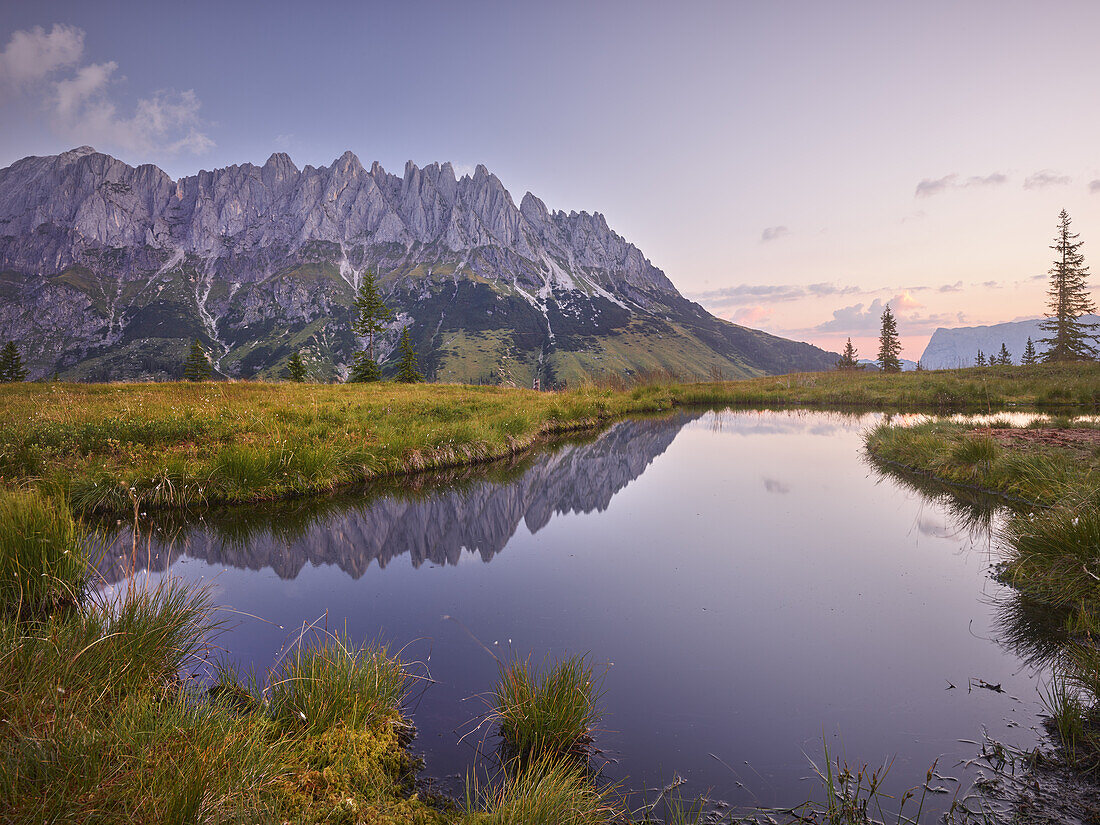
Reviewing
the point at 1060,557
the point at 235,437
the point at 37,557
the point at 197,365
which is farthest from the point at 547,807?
the point at 197,365

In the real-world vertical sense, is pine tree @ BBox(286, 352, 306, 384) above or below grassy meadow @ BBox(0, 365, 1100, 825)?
above

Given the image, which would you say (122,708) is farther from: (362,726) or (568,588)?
(568,588)

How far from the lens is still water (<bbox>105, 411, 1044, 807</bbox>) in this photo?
4156 millimetres

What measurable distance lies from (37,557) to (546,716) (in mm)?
5868

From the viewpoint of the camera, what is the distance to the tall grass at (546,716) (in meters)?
4.00

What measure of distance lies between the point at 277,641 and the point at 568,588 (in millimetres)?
3877

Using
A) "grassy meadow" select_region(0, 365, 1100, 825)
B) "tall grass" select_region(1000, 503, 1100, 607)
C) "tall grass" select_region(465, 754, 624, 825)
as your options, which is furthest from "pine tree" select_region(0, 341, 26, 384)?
"tall grass" select_region(1000, 503, 1100, 607)

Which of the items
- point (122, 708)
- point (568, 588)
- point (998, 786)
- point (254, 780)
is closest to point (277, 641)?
point (122, 708)

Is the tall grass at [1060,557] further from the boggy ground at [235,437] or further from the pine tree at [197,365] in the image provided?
the pine tree at [197,365]

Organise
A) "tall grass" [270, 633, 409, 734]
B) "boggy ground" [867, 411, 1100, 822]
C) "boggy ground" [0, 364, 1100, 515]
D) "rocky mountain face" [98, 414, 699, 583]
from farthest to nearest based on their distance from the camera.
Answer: "boggy ground" [0, 364, 1100, 515] → "rocky mountain face" [98, 414, 699, 583] → "tall grass" [270, 633, 409, 734] → "boggy ground" [867, 411, 1100, 822]

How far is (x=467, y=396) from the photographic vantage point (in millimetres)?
26469

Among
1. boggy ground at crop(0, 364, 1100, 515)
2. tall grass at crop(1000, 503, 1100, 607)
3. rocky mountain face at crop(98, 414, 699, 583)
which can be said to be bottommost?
rocky mountain face at crop(98, 414, 699, 583)

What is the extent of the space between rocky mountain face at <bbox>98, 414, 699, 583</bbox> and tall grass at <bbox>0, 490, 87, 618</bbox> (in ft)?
1.50

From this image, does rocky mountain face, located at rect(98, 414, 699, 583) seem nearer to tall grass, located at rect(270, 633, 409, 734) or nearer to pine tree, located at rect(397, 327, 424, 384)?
tall grass, located at rect(270, 633, 409, 734)
